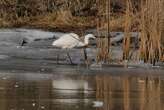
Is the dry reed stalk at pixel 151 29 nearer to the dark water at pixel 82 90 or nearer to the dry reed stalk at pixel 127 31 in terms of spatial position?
the dry reed stalk at pixel 127 31

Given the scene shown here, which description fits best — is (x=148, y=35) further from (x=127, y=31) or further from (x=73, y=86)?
(x=73, y=86)

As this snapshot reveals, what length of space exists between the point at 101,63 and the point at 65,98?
488 cm

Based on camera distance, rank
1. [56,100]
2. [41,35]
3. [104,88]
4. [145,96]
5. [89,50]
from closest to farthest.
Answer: [56,100], [145,96], [104,88], [89,50], [41,35]

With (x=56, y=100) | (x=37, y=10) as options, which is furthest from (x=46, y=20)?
(x=56, y=100)

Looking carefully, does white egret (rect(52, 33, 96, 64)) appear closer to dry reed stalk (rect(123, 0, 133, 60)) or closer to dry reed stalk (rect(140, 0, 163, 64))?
dry reed stalk (rect(123, 0, 133, 60))

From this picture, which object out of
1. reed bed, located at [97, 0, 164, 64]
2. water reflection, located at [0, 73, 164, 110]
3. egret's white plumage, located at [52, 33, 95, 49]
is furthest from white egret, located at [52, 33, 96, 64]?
water reflection, located at [0, 73, 164, 110]

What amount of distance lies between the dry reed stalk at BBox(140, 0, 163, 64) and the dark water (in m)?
0.83

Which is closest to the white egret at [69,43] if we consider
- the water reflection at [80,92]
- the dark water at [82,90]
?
the dark water at [82,90]

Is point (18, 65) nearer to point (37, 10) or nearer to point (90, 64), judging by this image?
point (90, 64)

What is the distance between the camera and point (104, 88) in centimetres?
913

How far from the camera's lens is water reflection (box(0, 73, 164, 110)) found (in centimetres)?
739

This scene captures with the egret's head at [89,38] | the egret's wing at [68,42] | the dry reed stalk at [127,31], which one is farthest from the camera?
the egret's head at [89,38]

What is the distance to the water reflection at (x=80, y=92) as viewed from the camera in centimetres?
739

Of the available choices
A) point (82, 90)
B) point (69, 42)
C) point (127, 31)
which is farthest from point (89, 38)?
point (82, 90)
